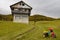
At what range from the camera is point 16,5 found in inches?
2675

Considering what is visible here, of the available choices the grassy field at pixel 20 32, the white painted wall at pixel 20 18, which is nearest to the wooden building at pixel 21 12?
the white painted wall at pixel 20 18

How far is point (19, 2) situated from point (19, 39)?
153ft

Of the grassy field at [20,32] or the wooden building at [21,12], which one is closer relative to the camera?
the grassy field at [20,32]

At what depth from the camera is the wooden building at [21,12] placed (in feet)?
216

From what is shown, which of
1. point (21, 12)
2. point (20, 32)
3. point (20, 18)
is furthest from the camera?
point (21, 12)

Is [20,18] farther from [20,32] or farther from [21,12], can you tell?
[20,32]

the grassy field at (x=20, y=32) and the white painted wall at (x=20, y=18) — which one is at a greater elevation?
the grassy field at (x=20, y=32)

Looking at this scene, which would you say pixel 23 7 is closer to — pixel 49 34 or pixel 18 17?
pixel 18 17

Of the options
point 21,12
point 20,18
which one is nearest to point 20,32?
point 20,18

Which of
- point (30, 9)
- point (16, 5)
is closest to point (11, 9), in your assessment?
point (16, 5)

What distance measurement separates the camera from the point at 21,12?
66.4m

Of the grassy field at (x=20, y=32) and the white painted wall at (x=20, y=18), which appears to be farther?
the white painted wall at (x=20, y=18)

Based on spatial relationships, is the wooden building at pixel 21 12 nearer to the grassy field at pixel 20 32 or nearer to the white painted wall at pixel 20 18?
→ the white painted wall at pixel 20 18

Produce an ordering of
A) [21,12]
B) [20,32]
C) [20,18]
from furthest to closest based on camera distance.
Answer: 1. [21,12]
2. [20,18]
3. [20,32]
